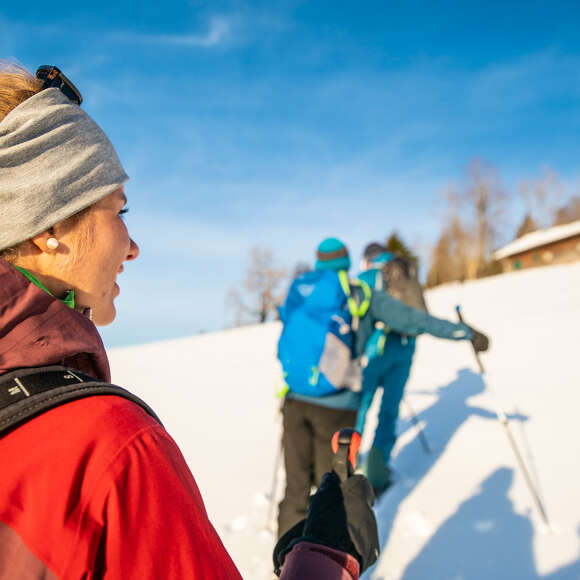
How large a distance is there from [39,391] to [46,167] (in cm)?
51

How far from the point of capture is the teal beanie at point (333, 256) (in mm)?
3193

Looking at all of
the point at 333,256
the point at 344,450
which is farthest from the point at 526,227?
the point at 344,450

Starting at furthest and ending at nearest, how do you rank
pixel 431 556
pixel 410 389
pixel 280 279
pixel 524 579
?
pixel 280 279 → pixel 410 389 → pixel 431 556 → pixel 524 579

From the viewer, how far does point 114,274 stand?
102 cm

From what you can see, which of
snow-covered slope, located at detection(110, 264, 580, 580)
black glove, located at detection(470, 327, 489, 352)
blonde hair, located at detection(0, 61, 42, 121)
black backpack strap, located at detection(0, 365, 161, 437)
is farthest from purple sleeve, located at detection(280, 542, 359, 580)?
black glove, located at detection(470, 327, 489, 352)

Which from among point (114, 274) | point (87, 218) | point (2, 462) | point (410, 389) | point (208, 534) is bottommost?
point (410, 389)

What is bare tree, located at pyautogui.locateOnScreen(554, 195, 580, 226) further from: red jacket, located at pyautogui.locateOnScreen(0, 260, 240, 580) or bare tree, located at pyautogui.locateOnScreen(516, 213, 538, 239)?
red jacket, located at pyautogui.locateOnScreen(0, 260, 240, 580)

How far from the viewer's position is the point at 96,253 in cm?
95

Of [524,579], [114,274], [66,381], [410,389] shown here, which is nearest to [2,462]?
[66,381]

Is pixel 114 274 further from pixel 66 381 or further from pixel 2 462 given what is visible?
pixel 2 462

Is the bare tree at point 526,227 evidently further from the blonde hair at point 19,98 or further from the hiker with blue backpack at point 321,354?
the blonde hair at point 19,98

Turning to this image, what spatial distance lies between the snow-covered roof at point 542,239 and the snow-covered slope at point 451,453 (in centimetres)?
2971

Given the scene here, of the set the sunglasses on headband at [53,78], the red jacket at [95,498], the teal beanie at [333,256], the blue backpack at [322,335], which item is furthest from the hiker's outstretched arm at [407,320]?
the red jacket at [95,498]

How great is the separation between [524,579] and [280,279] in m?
40.5
